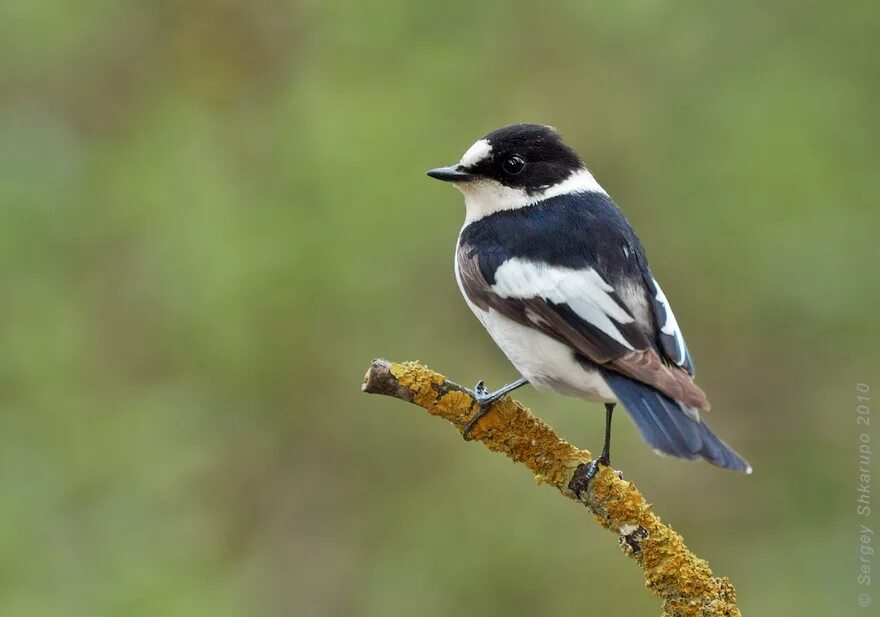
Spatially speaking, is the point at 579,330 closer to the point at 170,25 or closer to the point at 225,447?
the point at 225,447

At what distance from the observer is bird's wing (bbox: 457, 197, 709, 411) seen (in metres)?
3.38

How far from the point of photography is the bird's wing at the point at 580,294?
338cm

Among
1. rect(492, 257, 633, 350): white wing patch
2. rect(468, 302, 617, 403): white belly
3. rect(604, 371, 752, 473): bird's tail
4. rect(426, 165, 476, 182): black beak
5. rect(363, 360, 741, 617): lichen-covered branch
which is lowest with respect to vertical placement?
rect(363, 360, 741, 617): lichen-covered branch

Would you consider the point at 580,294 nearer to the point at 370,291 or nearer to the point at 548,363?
the point at 548,363

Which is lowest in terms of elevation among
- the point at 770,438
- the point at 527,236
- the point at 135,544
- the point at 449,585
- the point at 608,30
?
the point at 135,544

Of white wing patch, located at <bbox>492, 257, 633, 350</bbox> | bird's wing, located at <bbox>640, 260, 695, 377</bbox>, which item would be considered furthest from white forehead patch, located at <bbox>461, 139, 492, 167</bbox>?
bird's wing, located at <bbox>640, 260, 695, 377</bbox>

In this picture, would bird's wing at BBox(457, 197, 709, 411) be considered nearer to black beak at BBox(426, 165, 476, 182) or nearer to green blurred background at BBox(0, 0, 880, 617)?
black beak at BBox(426, 165, 476, 182)

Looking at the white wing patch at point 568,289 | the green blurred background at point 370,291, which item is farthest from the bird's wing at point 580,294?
the green blurred background at point 370,291

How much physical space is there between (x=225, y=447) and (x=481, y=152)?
2.25 meters

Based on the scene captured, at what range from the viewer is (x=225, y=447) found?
18.5 feet

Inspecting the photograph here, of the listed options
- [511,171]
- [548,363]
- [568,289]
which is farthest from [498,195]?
[548,363]

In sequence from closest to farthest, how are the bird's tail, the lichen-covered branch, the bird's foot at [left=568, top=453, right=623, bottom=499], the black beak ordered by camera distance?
the lichen-covered branch < the bird's tail < the bird's foot at [left=568, top=453, right=623, bottom=499] < the black beak

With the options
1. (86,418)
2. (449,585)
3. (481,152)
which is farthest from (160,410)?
(481,152)

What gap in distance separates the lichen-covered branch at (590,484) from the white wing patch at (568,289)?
379mm
